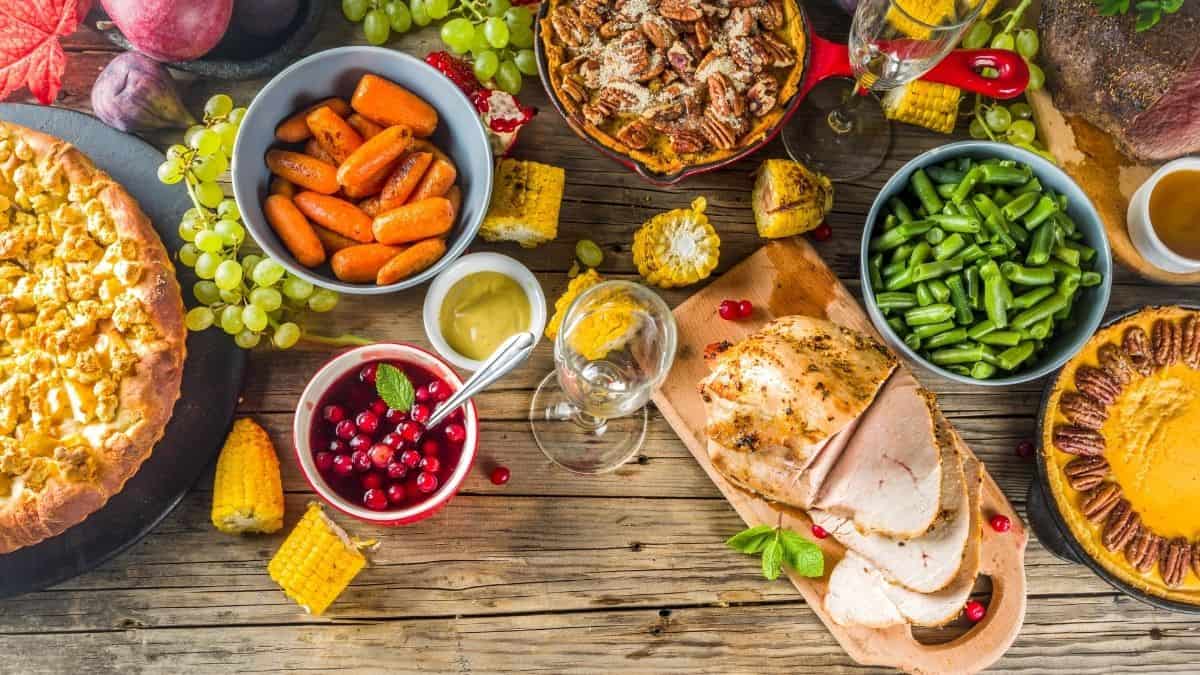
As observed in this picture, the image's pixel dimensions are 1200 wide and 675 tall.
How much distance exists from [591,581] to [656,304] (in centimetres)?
70

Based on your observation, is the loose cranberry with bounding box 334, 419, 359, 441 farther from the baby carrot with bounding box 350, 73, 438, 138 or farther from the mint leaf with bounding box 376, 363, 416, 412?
the baby carrot with bounding box 350, 73, 438, 138

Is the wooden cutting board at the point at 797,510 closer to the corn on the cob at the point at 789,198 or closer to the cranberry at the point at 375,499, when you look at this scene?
the corn on the cob at the point at 789,198

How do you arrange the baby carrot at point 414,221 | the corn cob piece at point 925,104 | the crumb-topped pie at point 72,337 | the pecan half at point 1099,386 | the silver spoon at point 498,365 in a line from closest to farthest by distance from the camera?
the crumb-topped pie at point 72,337, the silver spoon at point 498,365, the baby carrot at point 414,221, the pecan half at point 1099,386, the corn cob piece at point 925,104

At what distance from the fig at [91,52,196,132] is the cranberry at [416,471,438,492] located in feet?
3.31

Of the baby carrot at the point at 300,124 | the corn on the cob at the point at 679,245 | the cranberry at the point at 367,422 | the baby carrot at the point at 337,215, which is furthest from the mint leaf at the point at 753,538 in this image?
the baby carrot at the point at 300,124

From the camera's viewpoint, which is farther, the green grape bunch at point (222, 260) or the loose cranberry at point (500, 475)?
the loose cranberry at point (500, 475)

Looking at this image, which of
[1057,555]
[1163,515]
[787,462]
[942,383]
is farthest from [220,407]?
[1163,515]

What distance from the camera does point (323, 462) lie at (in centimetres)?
202

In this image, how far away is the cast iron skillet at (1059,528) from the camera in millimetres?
2076

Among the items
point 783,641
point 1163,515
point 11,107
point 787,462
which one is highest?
point 11,107

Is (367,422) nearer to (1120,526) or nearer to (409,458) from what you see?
(409,458)

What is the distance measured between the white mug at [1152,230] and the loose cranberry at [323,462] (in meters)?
1.95

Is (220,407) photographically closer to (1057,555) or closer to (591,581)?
(591,581)

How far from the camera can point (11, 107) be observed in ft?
6.82
